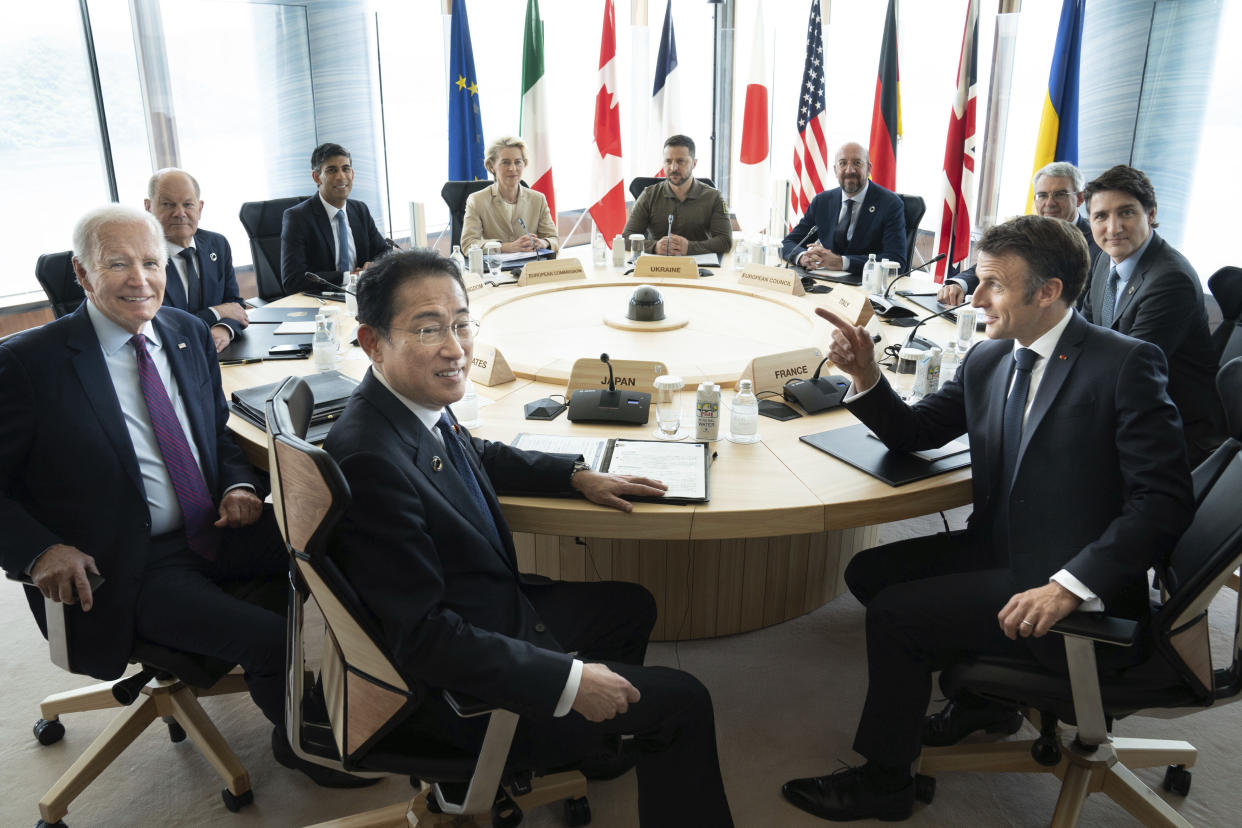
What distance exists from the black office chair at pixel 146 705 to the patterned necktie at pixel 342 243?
8.59 feet

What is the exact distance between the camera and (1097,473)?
6.27 ft

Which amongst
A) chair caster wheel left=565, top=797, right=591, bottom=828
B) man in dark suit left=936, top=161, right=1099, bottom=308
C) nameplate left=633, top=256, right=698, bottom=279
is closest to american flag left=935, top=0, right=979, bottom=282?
man in dark suit left=936, top=161, right=1099, bottom=308

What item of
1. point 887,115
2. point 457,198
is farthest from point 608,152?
point 887,115

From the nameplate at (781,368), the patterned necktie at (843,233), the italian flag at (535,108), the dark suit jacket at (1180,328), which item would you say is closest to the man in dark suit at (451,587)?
the nameplate at (781,368)

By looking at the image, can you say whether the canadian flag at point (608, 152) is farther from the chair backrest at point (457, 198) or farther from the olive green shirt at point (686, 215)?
the chair backrest at point (457, 198)

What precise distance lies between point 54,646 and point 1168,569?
2.49 metres

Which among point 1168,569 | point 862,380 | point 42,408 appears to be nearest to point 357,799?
point 42,408

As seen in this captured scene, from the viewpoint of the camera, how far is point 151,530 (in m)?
2.04

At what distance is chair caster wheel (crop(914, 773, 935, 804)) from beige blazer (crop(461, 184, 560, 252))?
382 centimetres

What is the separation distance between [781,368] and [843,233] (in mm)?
2606

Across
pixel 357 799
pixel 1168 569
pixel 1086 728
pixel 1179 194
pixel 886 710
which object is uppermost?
pixel 1179 194

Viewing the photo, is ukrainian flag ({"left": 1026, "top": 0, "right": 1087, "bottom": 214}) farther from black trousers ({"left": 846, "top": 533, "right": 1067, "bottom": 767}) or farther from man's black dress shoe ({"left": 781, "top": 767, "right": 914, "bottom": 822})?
man's black dress shoe ({"left": 781, "top": 767, "right": 914, "bottom": 822})

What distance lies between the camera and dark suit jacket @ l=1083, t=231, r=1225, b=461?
9.80 feet

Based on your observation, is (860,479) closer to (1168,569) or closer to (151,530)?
(1168,569)
